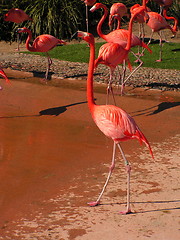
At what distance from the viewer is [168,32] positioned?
14.9m

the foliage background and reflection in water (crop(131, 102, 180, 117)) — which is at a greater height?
the foliage background

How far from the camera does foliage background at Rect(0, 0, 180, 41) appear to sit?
45.9 feet

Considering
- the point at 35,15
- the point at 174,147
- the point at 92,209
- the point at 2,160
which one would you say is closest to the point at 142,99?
the point at 174,147

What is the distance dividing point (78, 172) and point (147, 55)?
6987 millimetres

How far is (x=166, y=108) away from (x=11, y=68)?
437 centimetres

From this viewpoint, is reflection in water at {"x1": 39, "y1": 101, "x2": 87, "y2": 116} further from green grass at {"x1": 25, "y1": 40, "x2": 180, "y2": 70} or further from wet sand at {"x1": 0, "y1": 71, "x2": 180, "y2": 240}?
green grass at {"x1": 25, "y1": 40, "x2": 180, "y2": 70}

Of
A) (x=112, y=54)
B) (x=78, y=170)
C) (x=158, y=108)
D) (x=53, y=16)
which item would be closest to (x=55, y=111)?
(x=112, y=54)

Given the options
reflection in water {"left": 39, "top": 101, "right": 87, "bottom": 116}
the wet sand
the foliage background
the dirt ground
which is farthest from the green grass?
reflection in water {"left": 39, "top": 101, "right": 87, "bottom": 116}

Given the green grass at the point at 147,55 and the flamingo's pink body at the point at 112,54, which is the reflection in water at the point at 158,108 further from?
the green grass at the point at 147,55

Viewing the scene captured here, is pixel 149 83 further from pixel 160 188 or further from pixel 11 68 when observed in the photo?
pixel 160 188

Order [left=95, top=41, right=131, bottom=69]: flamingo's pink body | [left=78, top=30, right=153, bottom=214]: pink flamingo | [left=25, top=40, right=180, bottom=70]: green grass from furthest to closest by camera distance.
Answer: [left=25, top=40, right=180, bottom=70]: green grass → [left=95, top=41, right=131, bottom=69]: flamingo's pink body → [left=78, top=30, right=153, bottom=214]: pink flamingo

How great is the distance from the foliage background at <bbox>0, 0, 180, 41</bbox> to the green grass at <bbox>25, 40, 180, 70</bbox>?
81cm

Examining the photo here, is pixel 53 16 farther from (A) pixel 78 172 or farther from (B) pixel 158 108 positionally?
(A) pixel 78 172

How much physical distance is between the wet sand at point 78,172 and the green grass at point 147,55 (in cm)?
230
